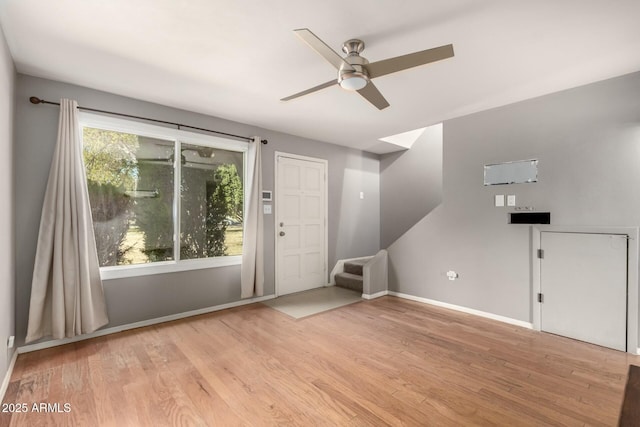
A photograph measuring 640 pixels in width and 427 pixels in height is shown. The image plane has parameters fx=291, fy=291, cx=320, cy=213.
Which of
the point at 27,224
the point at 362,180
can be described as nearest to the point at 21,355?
the point at 27,224

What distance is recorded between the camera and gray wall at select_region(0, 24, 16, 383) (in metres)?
2.21

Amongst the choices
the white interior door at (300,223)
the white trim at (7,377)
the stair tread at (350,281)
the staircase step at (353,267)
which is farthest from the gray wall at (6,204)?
the staircase step at (353,267)

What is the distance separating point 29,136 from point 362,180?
4.86 m

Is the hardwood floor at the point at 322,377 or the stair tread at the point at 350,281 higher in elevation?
the stair tread at the point at 350,281

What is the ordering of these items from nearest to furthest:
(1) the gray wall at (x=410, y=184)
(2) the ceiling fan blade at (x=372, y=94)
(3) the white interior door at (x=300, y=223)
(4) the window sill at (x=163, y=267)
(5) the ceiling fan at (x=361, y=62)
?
(5) the ceiling fan at (x=361, y=62) → (2) the ceiling fan blade at (x=372, y=94) → (4) the window sill at (x=163, y=267) → (3) the white interior door at (x=300, y=223) → (1) the gray wall at (x=410, y=184)

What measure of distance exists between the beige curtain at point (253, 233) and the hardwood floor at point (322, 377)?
30.6 inches

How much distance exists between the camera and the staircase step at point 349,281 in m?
4.97

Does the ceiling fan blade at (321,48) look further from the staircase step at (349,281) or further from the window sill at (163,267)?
the staircase step at (349,281)

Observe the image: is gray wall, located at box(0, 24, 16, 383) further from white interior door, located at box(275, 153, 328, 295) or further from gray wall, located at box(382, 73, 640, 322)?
gray wall, located at box(382, 73, 640, 322)

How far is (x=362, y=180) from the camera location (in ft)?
19.6

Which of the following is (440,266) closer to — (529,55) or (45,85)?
(529,55)

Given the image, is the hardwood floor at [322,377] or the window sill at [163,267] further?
the window sill at [163,267]

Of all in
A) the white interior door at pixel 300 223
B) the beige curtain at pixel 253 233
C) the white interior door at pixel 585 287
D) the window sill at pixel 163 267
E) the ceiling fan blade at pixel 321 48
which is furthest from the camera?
the white interior door at pixel 300 223

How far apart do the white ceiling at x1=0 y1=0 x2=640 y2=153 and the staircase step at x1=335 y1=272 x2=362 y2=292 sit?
2.88 meters
